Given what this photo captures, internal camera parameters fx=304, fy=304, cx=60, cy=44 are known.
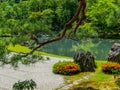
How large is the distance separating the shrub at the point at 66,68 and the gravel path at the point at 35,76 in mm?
320

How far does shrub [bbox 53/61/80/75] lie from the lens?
13094 millimetres

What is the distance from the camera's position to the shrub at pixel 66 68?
43.0 feet

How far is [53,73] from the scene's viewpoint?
44.0 feet

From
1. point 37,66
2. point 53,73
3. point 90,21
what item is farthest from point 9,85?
point 90,21

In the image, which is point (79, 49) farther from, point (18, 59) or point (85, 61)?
point (18, 59)

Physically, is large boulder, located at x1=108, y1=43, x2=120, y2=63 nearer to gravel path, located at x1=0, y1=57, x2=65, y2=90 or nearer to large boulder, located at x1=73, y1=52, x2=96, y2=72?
large boulder, located at x1=73, y1=52, x2=96, y2=72

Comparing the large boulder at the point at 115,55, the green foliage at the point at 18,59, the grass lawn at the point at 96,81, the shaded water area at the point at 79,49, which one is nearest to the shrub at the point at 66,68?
the grass lawn at the point at 96,81

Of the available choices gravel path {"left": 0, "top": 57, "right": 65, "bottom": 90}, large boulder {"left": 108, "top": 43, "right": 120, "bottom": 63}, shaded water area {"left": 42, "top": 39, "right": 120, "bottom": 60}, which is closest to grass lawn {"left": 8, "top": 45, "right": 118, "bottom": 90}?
gravel path {"left": 0, "top": 57, "right": 65, "bottom": 90}

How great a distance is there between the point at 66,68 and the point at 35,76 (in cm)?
143

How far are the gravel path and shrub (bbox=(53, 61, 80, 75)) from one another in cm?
32

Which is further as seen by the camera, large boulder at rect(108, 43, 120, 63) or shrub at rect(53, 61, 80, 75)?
large boulder at rect(108, 43, 120, 63)

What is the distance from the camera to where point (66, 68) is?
1325cm

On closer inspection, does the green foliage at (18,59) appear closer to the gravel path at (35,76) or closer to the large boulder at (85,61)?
the gravel path at (35,76)

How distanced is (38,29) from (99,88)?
415cm
